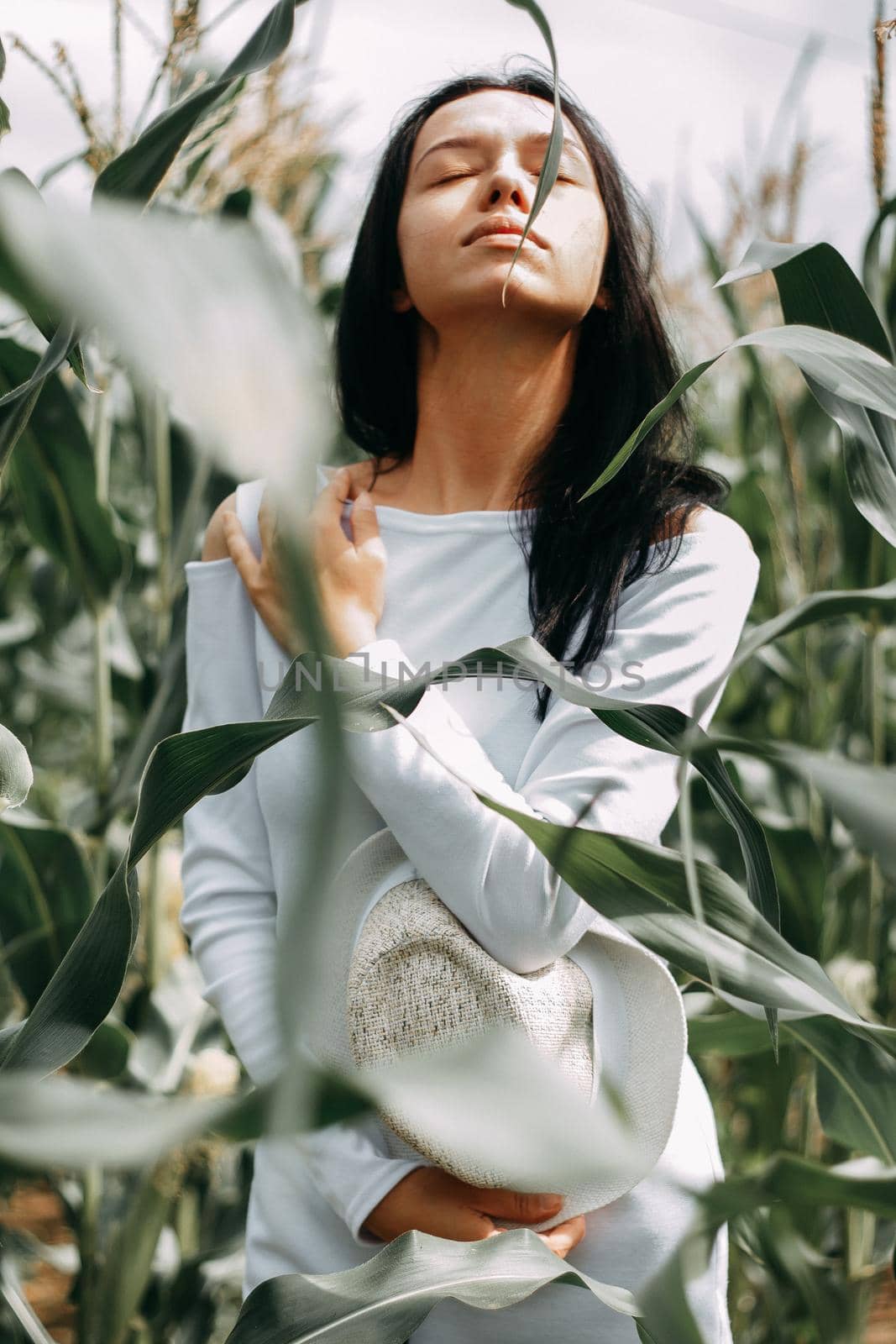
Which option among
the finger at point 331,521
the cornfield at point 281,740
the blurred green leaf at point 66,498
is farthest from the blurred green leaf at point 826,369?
the blurred green leaf at point 66,498

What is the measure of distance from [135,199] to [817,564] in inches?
41.1

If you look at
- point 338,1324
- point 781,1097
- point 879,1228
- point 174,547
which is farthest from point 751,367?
point 338,1324

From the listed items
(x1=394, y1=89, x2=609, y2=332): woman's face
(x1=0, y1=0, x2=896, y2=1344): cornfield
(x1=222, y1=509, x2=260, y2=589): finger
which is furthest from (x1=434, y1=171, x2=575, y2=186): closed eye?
(x1=222, y1=509, x2=260, y2=589): finger

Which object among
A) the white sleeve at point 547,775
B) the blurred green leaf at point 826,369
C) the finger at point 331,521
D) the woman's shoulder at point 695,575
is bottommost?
the white sleeve at point 547,775

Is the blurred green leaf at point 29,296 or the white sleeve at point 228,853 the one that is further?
Result: the white sleeve at point 228,853

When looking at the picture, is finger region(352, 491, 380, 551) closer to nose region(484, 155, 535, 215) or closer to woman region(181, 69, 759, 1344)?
woman region(181, 69, 759, 1344)

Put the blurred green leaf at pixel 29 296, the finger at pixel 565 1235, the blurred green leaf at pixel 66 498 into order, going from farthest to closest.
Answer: the blurred green leaf at pixel 66 498 < the finger at pixel 565 1235 < the blurred green leaf at pixel 29 296

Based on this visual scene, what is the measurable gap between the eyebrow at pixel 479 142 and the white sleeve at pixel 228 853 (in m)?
0.26

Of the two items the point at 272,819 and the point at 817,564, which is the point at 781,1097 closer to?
the point at 817,564

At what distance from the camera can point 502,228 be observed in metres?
0.61

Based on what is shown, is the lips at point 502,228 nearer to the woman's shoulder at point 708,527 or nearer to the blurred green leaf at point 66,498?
the woman's shoulder at point 708,527

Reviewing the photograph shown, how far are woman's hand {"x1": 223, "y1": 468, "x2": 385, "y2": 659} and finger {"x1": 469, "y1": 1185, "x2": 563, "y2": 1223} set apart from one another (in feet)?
0.88

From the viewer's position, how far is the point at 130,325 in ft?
0.57

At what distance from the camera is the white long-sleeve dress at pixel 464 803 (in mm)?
579
